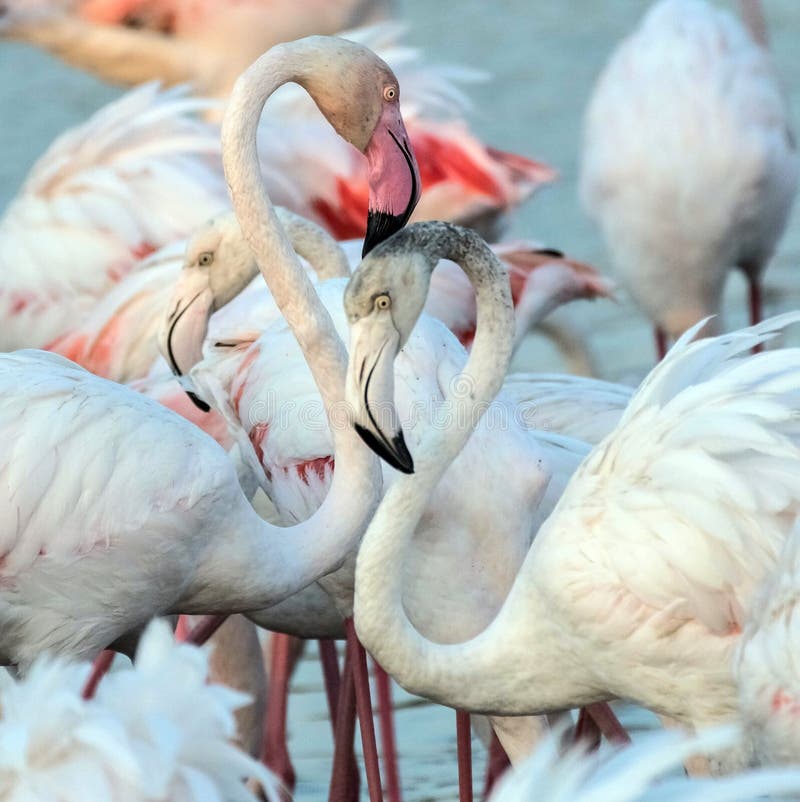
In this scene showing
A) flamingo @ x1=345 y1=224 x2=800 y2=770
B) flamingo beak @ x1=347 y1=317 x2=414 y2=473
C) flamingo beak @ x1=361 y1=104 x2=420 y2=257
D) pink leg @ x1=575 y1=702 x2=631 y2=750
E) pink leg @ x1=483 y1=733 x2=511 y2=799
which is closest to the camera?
flamingo beak @ x1=347 y1=317 x2=414 y2=473

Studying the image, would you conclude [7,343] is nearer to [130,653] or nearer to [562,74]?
[130,653]

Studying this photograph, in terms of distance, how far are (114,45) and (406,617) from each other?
5.25m

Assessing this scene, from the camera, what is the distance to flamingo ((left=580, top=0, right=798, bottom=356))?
711cm

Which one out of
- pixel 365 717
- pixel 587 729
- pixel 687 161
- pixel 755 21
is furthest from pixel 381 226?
pixel 755 21

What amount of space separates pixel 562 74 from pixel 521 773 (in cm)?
1005

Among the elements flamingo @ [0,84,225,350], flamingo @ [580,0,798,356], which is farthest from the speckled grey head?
flamingo @ [580,0,798,356]

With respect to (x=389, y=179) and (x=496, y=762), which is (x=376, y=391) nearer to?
(x=389, y=179)

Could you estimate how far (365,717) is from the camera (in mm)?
4758

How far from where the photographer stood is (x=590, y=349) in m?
7.71

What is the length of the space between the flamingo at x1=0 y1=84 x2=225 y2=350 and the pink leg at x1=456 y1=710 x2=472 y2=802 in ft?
7.60

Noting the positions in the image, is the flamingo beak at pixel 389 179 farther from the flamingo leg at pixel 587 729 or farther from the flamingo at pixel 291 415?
the flamingo leg at pixel 587 729

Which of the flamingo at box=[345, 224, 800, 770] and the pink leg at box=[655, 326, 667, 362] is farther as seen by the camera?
the pink leg at box=[655, 326, 667, 362]

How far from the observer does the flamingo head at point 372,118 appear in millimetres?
4512

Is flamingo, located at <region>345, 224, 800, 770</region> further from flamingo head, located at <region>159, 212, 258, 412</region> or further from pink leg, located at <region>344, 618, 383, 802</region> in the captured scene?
flamingo head, located at <region>159, 212, 258, 412</region>
